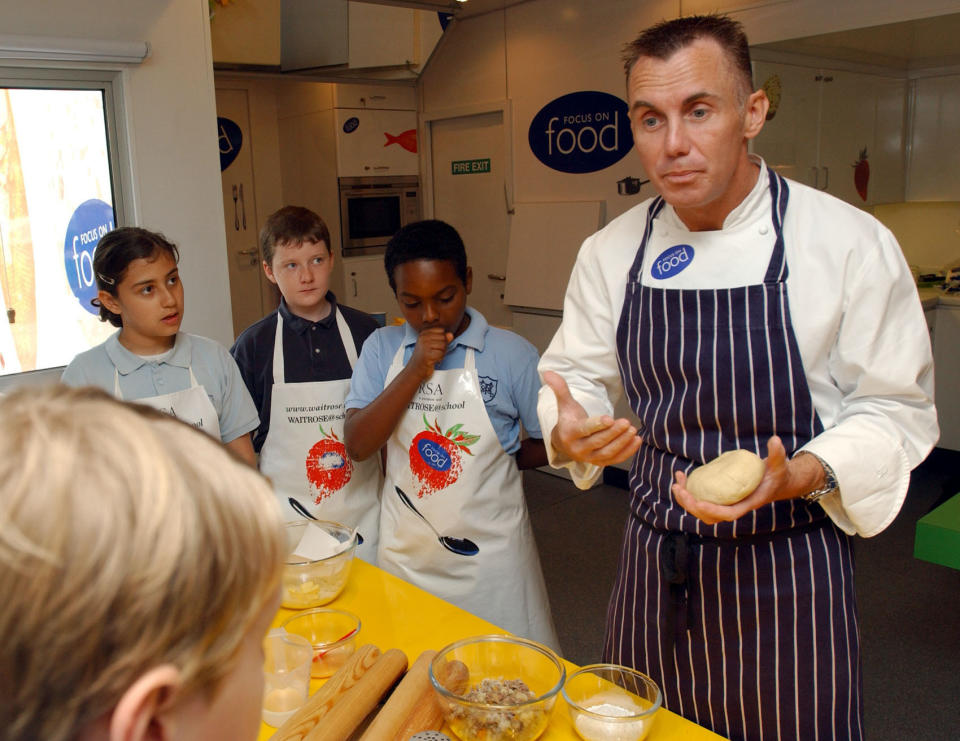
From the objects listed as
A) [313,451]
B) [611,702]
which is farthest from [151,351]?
[611,702]

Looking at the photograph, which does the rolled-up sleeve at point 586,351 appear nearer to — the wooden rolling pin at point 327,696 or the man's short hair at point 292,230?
the wooden rolling pin at point 327,696

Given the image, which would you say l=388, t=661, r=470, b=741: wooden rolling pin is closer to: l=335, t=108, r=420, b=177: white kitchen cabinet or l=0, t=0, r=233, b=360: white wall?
l=0, t=0, r=233, b=360: white wall

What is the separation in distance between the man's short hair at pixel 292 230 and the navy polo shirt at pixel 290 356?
0.54 ft

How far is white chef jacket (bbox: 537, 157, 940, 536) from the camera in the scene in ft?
3.67

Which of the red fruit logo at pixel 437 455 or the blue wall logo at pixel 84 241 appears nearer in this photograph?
the red fruit logo at pixel 437 455

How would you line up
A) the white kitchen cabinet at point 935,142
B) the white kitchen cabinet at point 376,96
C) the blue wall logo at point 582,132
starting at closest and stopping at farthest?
1. the blue wall logo at point 582,132
2. the white kitchen cabinet at point 935,142
3. the white kitchen cabinet at point 376,96

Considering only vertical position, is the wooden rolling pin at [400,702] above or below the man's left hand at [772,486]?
below

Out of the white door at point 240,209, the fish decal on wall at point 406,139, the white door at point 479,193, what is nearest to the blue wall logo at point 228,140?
the white door at point 240,209

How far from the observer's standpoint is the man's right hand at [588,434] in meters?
1.15

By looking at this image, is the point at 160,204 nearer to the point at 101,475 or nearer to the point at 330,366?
the point at 330,366

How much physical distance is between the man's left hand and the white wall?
2.22 meters

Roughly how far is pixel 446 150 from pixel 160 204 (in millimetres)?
2955

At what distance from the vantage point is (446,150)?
543 centimetres

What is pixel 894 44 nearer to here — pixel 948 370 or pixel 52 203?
pixel 948 370
